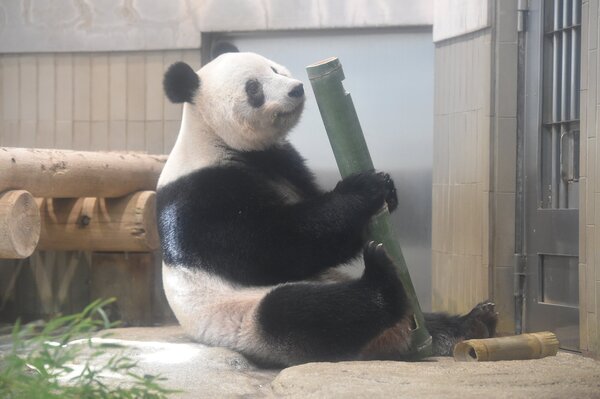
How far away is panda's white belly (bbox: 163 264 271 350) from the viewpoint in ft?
13.0

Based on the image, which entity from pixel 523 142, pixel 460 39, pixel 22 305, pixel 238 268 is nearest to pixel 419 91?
pixel 460 39

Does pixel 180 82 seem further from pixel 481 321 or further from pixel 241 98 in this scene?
pixel 481 321

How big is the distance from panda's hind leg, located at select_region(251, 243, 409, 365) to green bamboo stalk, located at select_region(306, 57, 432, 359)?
0.47 ft

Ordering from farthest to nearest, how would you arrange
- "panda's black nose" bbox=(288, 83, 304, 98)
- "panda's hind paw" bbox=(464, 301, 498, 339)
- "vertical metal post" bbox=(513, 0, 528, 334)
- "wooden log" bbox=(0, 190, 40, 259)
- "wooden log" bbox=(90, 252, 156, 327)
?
"wooden log" bbox=(90, 252, 156, 327), "vertical metal post" bbox=(513, 0, 528, 334), "wooden log" bbox=(0, 190, 40, 259), "panda's hind paw" bbox=(464, 301, 498, 339), "panda's black nose" bbox=(288, 83, 304, 98)

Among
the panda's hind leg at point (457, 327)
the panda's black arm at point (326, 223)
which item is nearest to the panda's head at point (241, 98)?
the panda's black arm at point (326, 223)

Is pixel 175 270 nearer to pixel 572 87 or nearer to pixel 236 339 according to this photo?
pixel 236 339

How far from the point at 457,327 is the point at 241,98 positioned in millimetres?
1495

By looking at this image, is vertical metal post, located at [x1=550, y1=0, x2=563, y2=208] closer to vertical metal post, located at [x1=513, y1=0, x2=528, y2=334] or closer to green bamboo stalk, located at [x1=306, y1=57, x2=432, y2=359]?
vertical metal post, located at [x1=513, y1=0, x2=528, y2=334]

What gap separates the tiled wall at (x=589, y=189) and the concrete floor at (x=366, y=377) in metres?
0.62

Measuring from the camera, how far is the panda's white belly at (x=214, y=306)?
13.0ft

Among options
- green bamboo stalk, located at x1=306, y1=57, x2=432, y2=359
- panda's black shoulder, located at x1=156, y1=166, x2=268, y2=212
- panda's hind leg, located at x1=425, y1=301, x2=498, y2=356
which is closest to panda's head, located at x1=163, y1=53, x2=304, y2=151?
panda's black shoulder, located at x1=156, y1=166, x2=268, y2=212

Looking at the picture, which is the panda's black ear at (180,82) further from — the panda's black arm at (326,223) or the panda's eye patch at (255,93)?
the panda's black arm at (326,223)

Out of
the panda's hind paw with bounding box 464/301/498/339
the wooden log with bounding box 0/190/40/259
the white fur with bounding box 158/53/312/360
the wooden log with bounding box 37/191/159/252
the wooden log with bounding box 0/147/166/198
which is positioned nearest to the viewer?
the white fur with bounding box 158/53/312/360

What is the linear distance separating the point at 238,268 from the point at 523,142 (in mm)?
2036
